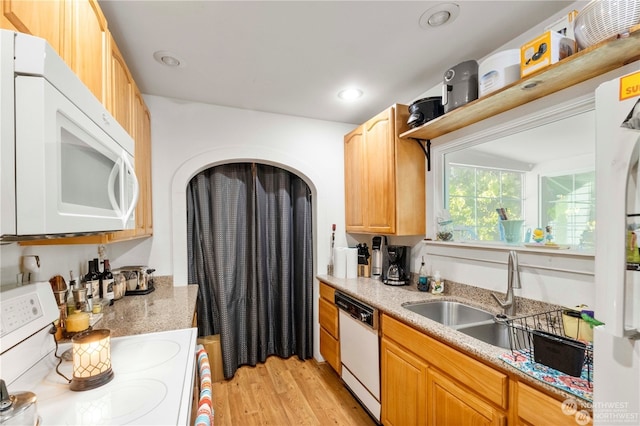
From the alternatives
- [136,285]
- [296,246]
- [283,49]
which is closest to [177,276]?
[136,285]

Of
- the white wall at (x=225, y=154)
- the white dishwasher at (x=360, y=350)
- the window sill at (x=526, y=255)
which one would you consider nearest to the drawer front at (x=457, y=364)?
the white dishwasher at (x=360, y=350)

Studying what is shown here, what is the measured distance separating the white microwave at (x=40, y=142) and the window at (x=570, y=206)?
2.01 metres

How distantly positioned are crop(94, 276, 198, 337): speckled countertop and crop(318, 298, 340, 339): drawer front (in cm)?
113

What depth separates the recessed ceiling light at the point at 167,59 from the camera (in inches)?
70.7

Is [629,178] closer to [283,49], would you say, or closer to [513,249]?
[513,249]

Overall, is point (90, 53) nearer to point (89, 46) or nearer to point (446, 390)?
point (89, 46)

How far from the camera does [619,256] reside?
2.27ft

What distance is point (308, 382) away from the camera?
262cm

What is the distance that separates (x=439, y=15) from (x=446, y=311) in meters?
1.76

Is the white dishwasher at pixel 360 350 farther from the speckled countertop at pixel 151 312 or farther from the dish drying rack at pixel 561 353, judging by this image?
the speckled countertop at pixel 151 312

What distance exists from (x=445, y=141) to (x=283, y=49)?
52.4 inches

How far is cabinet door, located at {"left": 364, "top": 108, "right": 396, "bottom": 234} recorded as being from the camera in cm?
231

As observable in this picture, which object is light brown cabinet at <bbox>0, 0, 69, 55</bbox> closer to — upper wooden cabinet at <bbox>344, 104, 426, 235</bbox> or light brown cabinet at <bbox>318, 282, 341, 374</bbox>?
upper wooden cabinet at <bbox>344, 104, 426, 235</bbox>

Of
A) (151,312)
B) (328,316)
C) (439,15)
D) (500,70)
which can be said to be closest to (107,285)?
(151,312)
